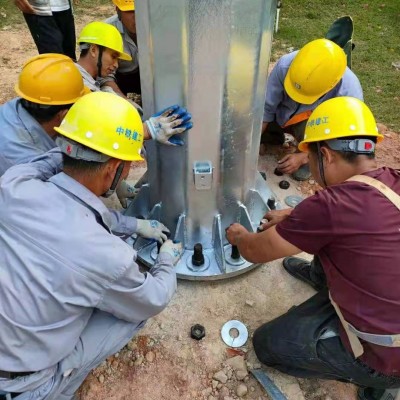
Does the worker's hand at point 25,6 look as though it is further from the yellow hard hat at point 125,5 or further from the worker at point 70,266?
the worker at point 70,266

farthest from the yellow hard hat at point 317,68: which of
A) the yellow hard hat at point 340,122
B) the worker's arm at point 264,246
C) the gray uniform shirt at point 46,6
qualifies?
the gray uniform shirt at point 46,6

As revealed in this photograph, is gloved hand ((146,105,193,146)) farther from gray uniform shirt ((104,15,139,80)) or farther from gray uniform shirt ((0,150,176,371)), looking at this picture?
gray uniform shirt ((104,15,139,80))

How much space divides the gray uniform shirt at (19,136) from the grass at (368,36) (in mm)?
4014

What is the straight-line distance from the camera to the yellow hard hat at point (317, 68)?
3.25m

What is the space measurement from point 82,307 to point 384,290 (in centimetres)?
141

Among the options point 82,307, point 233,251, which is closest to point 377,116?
point 233,251

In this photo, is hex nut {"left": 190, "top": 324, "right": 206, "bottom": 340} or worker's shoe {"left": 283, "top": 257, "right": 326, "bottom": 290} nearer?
hex nut {"left": 190, "top": 324, "right": 206, "bottom": 340}

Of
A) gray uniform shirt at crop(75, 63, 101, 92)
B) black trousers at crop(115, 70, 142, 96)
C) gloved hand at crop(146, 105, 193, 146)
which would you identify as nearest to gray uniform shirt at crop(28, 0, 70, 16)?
black trousers at crop(115, 70, 142, 96)

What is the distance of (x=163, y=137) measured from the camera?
2553 millimetres

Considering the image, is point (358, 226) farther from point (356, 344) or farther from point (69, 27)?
point (69, 27)

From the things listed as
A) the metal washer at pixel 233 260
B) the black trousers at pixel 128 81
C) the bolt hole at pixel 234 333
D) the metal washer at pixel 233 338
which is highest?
the black trousers at pixel 128 81

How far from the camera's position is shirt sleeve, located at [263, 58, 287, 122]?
3727mm

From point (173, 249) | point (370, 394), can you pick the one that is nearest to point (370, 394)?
point (370, 394)

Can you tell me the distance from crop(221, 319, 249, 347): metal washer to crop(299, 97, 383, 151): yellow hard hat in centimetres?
132
